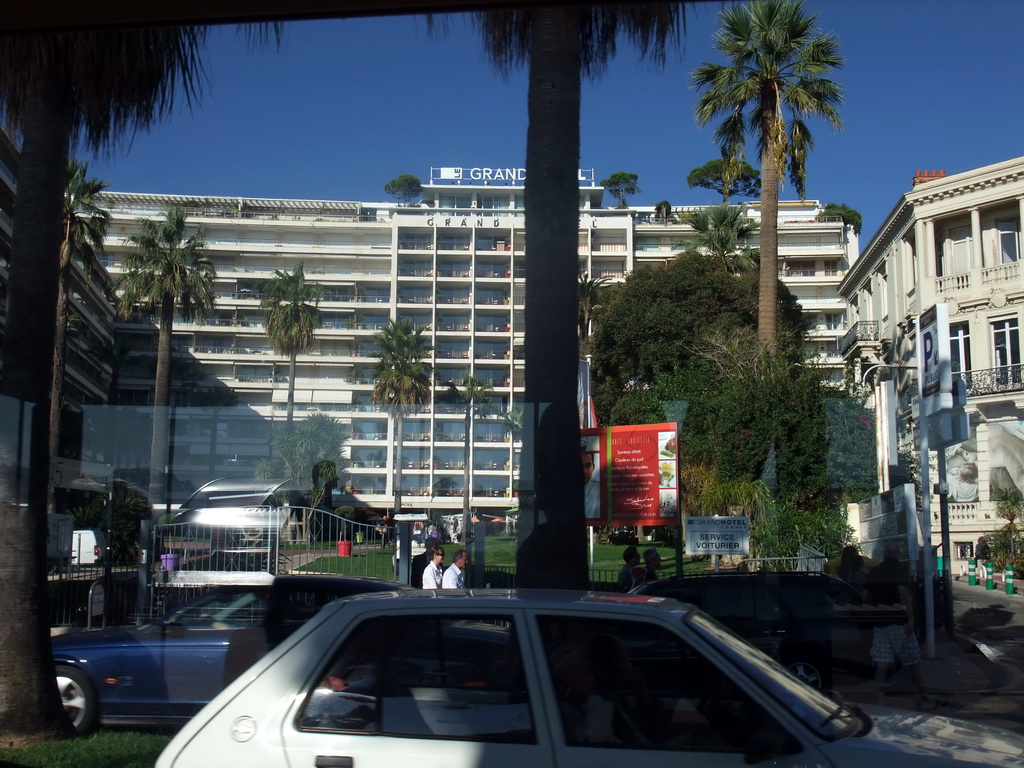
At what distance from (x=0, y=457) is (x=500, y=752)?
5979mm

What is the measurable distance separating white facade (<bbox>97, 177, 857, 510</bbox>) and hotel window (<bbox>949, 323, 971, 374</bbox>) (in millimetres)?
1624

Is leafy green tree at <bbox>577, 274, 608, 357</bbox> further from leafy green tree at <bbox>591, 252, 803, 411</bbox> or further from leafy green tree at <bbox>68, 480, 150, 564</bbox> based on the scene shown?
leafy green tree at <bbox>68, 480, 150, 564</bbox>

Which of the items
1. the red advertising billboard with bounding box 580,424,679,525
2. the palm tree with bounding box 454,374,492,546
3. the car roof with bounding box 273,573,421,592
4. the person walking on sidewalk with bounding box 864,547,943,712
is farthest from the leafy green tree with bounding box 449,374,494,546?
the person walking on sidewalk with bounding box 864,547,943,712

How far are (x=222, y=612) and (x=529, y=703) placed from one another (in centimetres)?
572

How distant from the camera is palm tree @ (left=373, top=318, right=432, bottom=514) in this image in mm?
9297

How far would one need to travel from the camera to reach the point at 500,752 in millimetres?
3305

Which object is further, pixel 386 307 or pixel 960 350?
pixel 960 350

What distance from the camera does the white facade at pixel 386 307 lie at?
9352mm

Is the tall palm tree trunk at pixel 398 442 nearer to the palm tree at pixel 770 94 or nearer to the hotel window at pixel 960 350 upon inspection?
the palm tree at pixel 770 94

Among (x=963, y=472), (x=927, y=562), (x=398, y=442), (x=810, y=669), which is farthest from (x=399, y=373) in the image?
(x=963, y=472)

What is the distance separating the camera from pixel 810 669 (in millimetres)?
9180

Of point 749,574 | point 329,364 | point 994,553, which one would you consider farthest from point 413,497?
point 994,553

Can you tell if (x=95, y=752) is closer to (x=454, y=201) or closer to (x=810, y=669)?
(x=810, y=669)

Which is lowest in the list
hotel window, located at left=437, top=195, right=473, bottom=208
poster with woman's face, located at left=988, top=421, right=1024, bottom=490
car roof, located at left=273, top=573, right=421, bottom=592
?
car roof, located at left=273, top=573, right=421, bottom=592
